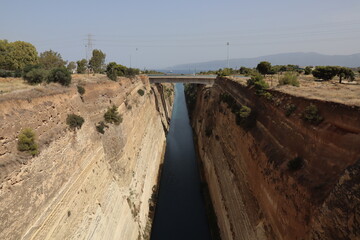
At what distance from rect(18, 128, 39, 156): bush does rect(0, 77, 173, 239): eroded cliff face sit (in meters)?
0.18

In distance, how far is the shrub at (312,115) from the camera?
31.4 ft

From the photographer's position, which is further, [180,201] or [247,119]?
[180,201]

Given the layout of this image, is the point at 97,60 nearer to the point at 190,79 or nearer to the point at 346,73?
the point at 190,79

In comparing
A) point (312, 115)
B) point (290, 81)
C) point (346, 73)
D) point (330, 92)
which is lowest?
point (312, 115)

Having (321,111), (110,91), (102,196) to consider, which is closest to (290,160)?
(321,111)

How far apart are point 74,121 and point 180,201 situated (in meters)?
12.8

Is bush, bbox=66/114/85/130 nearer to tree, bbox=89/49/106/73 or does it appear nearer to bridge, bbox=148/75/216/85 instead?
tree, bbox=89/49/106/73

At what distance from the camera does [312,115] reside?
9781mm

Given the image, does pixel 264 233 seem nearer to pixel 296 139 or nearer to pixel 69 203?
pixel 296 139

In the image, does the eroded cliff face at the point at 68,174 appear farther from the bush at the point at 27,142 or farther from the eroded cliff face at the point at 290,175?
the eroded cliff face at the point at 290,175

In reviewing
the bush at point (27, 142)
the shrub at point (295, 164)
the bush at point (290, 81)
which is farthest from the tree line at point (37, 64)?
the bush at point (290, 81)

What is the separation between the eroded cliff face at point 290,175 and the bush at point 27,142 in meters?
9.74

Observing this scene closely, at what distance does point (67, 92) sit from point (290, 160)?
1141 centimetres

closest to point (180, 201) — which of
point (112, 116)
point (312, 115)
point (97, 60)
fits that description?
point (112, 116)
